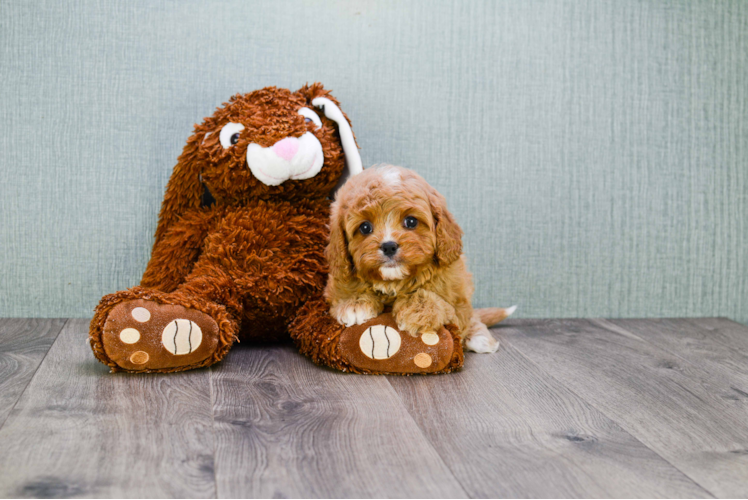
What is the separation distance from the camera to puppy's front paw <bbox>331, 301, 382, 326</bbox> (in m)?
1.35

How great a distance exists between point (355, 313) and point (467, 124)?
760mm

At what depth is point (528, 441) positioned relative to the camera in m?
1.04

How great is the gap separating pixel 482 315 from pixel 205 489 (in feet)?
3.39

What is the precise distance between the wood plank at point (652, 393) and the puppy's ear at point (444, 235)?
1.18 ft

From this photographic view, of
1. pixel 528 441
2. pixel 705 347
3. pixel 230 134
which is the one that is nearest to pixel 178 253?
pixel 230 134

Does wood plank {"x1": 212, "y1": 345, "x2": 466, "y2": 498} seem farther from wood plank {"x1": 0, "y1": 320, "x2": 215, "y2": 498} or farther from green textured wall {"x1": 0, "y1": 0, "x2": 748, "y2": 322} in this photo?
green textured wall {"x1": 0, "y1": 0, "x2": 748, "y2": 322}

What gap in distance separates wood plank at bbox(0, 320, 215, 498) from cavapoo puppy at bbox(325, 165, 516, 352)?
1.16ft

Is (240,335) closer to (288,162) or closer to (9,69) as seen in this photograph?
(288,162)

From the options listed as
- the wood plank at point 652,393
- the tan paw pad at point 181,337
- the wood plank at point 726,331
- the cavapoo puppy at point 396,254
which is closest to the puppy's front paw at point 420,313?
the cavapoo puppy at point 396,254

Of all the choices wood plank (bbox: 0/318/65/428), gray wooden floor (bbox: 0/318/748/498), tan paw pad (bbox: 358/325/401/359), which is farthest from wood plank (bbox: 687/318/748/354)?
wood plank (bbox: 0/318/65/428)

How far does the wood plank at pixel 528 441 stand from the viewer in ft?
2.92

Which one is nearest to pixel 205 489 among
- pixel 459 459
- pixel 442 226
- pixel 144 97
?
pixel 459 459

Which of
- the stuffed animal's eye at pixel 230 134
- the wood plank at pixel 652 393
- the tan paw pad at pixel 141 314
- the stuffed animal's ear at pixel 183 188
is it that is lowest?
the wood plank at pixel 652 393

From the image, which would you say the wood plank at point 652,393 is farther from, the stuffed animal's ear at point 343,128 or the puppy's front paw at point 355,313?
the stuffed animal's ear at point 343,128
